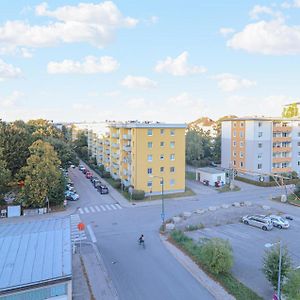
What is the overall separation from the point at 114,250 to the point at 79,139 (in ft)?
234

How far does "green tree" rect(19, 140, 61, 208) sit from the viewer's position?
34.3 meters

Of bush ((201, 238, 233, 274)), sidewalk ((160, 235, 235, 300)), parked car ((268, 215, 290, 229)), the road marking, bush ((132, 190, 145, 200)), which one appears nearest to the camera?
sidewalk ((160, 235, 235, 300))

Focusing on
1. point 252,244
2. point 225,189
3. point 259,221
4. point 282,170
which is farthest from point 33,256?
point 282,170

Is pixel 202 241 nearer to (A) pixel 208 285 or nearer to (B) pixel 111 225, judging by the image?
(A) pixel 208 285

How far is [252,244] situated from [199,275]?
7716 millimetres

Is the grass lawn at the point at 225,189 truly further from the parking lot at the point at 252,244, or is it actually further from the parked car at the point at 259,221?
the parked car at the point at 259,221

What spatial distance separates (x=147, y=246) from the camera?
25.0 meters

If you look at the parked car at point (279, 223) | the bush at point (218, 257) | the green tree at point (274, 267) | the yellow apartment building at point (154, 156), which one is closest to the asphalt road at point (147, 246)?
the bush at point (218, 257)

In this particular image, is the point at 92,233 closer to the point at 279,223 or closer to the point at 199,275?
the point at 199,275

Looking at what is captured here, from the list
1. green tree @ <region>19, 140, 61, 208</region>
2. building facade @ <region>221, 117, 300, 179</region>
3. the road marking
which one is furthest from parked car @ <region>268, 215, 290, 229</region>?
green tree @ <region>19, 140, 61, 208</region>

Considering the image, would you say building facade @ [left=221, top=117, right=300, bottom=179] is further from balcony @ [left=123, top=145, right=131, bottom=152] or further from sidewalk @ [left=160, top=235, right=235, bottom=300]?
sidewalk @ [left=160, top=235, right=235, bottom=300]

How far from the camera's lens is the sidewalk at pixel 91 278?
1761 centimetres

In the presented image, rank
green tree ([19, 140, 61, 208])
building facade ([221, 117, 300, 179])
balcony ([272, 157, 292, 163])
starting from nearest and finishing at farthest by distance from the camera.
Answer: green tree ([19, 140, 61, 208]) → building facade ([221, 117, 300, 179]) → balcony ([272, 157, 292, 163])

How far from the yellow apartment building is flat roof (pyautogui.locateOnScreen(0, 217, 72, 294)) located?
2382 cm
